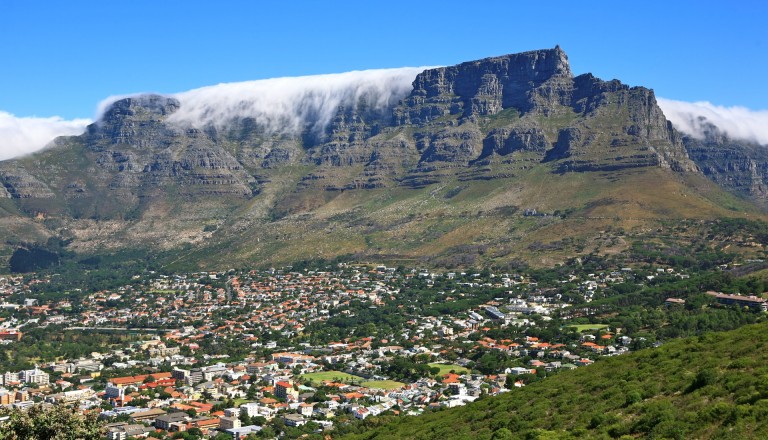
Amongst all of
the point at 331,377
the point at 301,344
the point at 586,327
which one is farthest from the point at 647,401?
the point at 301,344

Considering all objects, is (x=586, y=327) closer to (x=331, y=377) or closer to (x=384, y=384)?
(x=384, y=384)

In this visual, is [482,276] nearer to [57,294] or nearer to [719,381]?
[57,294]

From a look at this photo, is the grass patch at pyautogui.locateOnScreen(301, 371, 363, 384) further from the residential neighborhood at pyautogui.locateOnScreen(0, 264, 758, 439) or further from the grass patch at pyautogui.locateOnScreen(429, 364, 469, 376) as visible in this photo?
the grass patch at pyautogui.locateOnScreen(429, 364, 469, 376)

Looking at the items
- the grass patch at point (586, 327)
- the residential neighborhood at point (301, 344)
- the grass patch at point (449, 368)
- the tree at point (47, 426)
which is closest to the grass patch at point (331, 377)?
the residential neighborhood at point (301, 344)

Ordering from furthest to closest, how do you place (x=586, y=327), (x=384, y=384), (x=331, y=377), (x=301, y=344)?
(x=301, y=344) → (x=586, y=327) → (x=331, y=377) → (x=384, y=384)

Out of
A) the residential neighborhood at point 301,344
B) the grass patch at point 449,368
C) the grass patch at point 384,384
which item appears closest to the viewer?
the residential neighborhood at point 301,344

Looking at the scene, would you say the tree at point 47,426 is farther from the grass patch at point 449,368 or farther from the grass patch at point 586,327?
the grass patch at point 586,327

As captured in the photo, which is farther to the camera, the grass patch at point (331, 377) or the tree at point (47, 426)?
the grass patch at point (331, 377)

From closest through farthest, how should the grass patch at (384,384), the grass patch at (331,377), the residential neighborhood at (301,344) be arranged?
the residential neighborhood at (301,344), the grass patch at (384,384), the grass patch at (331,377)
